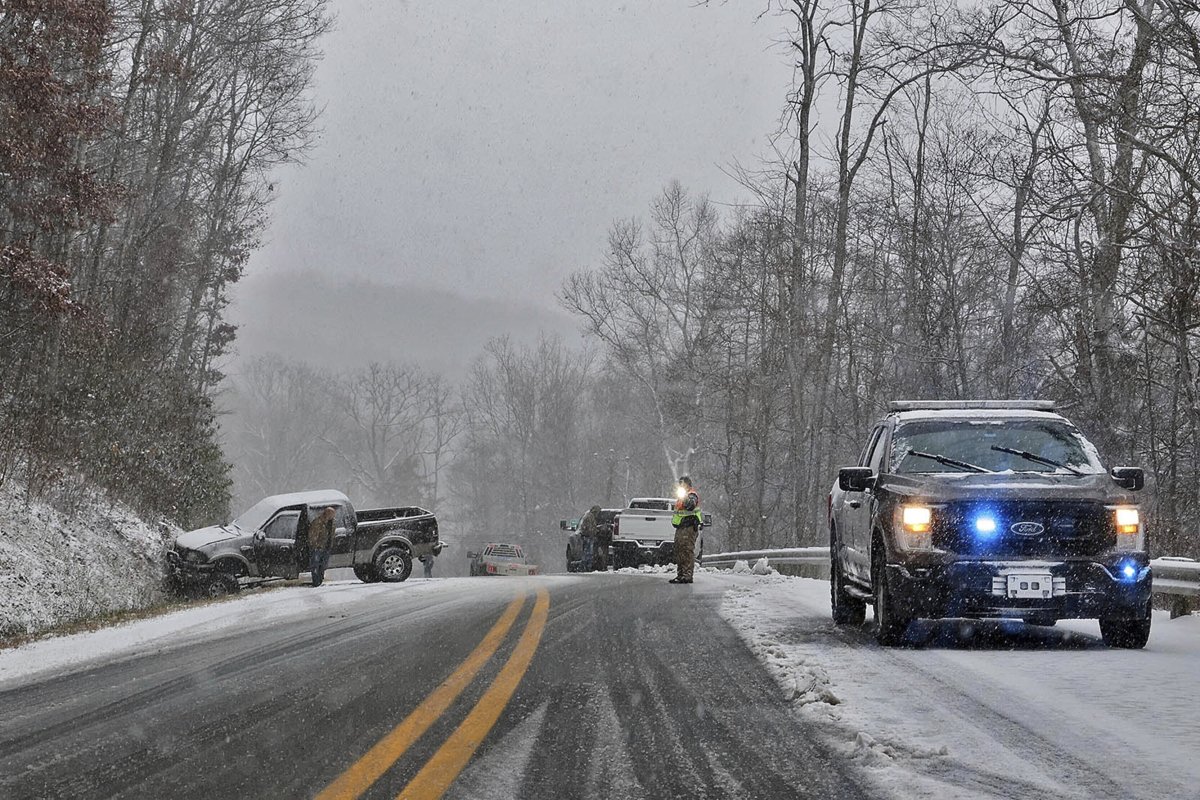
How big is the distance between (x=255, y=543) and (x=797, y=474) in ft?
49.4

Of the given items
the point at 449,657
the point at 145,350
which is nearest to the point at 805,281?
the point at 145,350

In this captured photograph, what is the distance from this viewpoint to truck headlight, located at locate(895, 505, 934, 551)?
824cm

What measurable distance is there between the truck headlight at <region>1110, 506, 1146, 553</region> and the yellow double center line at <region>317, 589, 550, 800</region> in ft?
14.1

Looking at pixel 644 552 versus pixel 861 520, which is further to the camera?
pixel 644 552

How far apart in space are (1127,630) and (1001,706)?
3121 mm

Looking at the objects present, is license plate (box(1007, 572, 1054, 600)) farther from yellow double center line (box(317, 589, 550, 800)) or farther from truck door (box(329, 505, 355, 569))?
truck door (box(329, 505, 355, 569))

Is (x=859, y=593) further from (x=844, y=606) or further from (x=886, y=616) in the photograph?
(x=886, y=616)

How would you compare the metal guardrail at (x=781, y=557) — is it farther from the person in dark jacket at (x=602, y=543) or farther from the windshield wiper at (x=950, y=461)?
the windshield wiper at (x=950, y=461)

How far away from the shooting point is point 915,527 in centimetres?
830

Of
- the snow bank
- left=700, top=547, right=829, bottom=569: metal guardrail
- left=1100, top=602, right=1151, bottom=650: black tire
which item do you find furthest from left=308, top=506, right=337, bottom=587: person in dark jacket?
left=1100, top=602, right=1151, bottom=650: black tire

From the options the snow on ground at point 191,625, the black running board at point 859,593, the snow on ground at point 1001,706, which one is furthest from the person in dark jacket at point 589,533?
the snow on ground at point 1001,706

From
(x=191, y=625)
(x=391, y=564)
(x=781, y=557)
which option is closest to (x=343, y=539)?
(x=391, y=564)

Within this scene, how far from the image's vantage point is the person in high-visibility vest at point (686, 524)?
16.4 m

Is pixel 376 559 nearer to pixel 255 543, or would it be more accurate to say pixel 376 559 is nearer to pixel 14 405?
pixel 255 543
